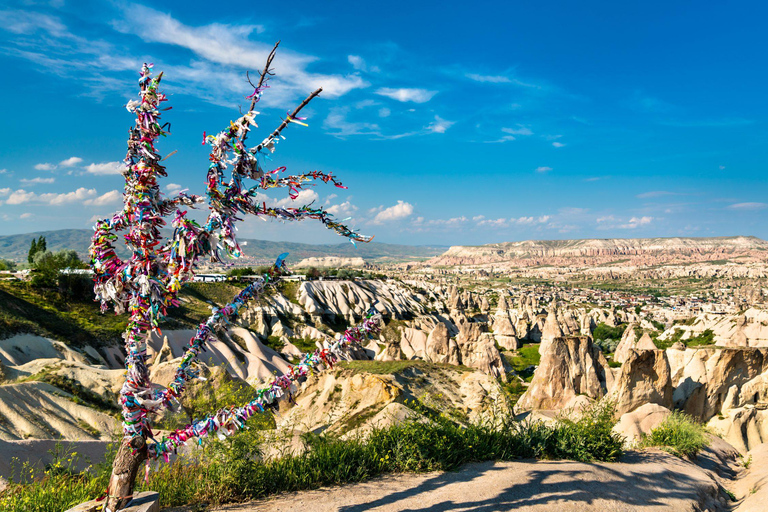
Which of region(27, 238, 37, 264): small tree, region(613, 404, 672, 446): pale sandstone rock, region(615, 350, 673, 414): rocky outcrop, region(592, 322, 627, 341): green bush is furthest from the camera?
region(592, 322, 627, 341): green bush

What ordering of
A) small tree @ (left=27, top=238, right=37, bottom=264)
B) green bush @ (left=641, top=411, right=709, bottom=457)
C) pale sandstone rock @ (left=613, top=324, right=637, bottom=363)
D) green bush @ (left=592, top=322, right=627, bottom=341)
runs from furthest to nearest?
1. green bush @ (left=592, top=322, right=627, bottom=341)
2. small tree @ (left=27, top=238, right=37, bottom=264)
3. pale sandstone rock @ (left=613, top=324, right=637, bottom=363)
4. green bush @ (left=641, top=411, right=709, bottom=457)

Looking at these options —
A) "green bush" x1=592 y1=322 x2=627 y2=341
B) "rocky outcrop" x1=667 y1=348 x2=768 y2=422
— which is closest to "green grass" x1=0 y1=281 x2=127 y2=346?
"rocky outcrop" x1=667 y1=348 x2=768 y2=422

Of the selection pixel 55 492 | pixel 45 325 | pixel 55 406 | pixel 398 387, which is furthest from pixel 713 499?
pixel 45 325

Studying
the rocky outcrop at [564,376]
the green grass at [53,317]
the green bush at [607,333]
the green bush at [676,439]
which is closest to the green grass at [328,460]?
the green bush at [676,439]

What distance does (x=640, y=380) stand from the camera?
59.3ft

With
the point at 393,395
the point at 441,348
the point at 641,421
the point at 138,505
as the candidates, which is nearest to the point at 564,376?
the point at 641,421

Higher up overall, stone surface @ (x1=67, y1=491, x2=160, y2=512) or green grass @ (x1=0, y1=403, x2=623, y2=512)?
stone surface @ (x1=67, y1=491, x2=160, y2=512)

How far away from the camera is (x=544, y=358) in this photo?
23.7 meters

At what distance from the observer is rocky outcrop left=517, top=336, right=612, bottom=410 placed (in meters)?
22.5

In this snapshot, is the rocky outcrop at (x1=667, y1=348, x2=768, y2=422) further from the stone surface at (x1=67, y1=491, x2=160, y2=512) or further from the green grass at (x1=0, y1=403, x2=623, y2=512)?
the stone surface at (x1=67, y1=491, x2=160, y2=512)

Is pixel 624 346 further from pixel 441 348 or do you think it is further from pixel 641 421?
pixel 641 421

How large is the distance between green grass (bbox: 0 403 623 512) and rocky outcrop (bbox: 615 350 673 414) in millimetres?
9872

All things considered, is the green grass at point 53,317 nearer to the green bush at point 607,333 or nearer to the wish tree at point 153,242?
the wish tree at point 153,242

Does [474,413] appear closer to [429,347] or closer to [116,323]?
[429,347]
